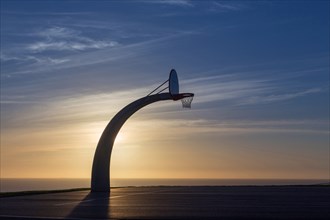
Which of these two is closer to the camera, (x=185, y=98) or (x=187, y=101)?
(x=185, y=98)

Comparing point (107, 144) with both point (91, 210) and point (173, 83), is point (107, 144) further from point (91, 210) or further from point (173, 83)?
point (91, 210)

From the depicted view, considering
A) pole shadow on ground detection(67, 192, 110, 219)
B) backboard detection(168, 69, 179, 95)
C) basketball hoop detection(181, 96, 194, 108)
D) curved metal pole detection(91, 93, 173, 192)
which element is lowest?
pole shadow on ground detection(67, 192, 110, 219)

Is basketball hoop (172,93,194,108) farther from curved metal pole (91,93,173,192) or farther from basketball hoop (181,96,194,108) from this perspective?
curved metal pole (91,93,173,192)

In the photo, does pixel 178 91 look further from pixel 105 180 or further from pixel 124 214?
pixel 124 214

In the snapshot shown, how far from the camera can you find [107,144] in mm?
38875

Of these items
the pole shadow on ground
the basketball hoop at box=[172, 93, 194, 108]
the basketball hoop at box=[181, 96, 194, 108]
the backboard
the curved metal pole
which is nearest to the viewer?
the pole shadow on ground

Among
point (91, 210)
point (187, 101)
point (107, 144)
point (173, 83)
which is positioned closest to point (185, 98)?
point (187, 101)

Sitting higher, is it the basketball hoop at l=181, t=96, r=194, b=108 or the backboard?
the backboard

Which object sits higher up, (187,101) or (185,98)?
(185,98)

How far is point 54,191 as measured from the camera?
41.0 metres

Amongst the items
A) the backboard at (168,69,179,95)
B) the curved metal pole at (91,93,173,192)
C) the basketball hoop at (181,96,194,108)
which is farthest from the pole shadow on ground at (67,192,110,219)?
the basketball hoop at (181,96,194,108)

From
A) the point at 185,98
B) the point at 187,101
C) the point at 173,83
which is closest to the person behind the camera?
the point at 173,83

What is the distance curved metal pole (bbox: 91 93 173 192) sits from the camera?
38.5 metres

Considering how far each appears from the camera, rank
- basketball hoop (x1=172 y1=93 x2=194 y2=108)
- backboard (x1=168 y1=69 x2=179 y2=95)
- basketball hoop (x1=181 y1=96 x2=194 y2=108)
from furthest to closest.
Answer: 1. basketball hoop (x1=181 y1=96 x2=194 y2=108)
2. basketball hoop (x1=172 y1=93 x2=194 y2=108)
3. backboard (x1=168 y1=69 x2=179 y2=95)
